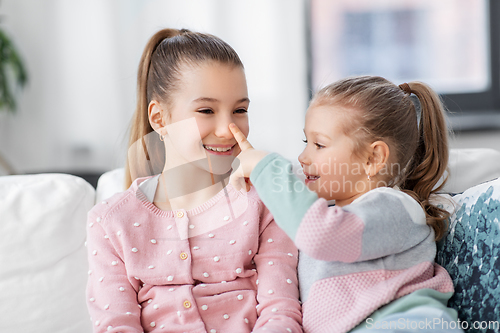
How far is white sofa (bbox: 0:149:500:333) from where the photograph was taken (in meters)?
1.18

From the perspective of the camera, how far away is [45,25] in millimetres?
2660

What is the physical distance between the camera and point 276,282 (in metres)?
1.04

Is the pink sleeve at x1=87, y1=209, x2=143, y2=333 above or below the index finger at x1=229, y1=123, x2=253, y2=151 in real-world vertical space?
below

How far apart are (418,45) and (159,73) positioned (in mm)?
2188

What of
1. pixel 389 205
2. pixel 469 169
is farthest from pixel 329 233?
pixel 469 169

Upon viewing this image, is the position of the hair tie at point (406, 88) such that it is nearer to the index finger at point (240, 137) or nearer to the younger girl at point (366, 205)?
the younger girl at point (366, 205)

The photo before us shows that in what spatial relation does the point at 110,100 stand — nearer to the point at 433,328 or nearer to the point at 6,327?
the point at 6,327

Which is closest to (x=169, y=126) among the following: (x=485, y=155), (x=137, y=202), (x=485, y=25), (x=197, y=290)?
(x=137, y=202)

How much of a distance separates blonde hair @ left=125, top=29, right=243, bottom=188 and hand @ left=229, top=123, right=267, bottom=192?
0.18 m

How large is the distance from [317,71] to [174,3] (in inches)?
36.8

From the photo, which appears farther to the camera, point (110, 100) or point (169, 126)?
point (110, 100)

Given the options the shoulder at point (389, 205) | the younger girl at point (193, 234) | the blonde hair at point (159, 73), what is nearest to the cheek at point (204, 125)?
the younger girl at point (193, 234)

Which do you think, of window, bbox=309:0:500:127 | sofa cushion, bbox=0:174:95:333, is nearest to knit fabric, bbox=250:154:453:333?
sofa cushion, bbox=0:174:95:333

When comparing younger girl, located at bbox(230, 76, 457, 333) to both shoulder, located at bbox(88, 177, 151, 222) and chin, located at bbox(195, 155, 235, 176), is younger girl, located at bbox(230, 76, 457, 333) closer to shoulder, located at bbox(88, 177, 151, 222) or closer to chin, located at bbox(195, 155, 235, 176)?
chin, located at bbox(195, 155, 235, 176)
